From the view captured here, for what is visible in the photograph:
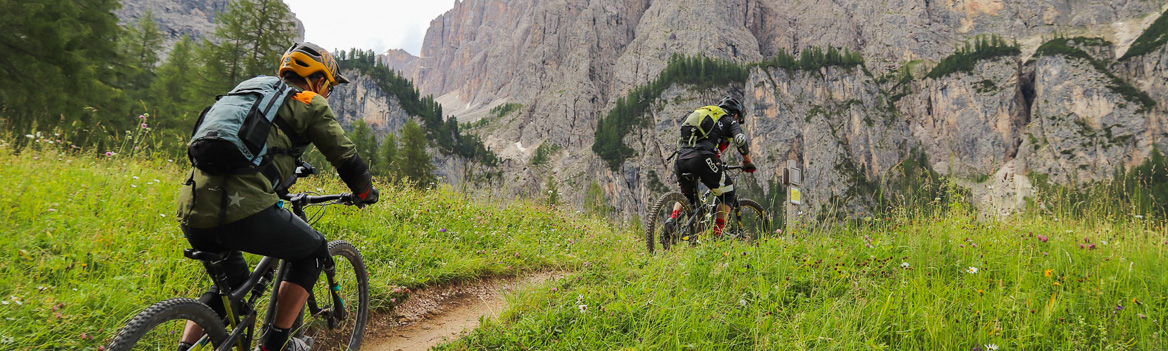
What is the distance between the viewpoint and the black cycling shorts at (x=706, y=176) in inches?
284

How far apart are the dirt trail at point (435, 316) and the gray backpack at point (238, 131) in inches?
87.8

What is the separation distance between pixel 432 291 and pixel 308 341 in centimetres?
222

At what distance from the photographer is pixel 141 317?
7.66ft

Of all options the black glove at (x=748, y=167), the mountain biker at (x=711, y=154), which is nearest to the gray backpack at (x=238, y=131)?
the mountain biker at (x=711, y=154)

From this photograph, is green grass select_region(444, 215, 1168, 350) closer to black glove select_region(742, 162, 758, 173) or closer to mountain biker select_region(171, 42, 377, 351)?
mountain biker select_region(171, 42, 377, 351)

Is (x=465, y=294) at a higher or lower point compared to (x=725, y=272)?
lower

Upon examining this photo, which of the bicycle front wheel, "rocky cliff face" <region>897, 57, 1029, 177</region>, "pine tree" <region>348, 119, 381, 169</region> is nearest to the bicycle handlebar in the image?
the bicycle front wheel

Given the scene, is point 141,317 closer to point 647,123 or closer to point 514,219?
point 514,219

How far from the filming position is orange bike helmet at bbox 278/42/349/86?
322 centimetres

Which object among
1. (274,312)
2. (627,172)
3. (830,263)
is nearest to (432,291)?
(274,312)

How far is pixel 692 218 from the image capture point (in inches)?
287

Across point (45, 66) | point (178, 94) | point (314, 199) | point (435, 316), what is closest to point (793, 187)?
point (435, 316)

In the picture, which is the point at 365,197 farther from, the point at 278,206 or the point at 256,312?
the point at 256,312

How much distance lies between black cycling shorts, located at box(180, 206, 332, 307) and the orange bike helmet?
1.00 meters
